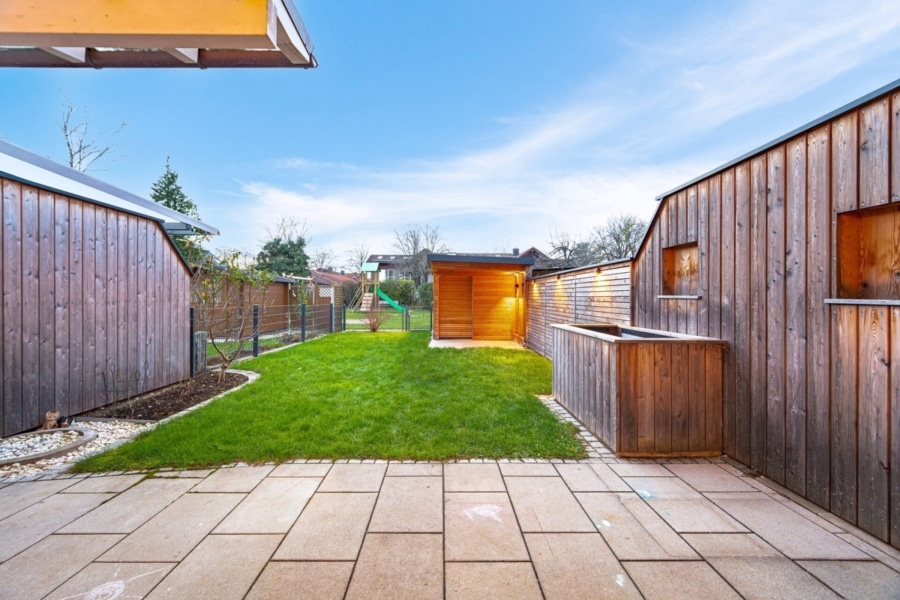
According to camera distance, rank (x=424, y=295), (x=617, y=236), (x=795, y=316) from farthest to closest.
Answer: (x=424, y=295) < (x=617, y=236) < (x=795, y=316)

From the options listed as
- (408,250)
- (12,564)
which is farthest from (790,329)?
(408,250)

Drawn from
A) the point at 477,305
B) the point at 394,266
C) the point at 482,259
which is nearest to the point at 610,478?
the point at 482,259

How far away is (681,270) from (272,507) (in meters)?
4.32

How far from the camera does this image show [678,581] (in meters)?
1.60

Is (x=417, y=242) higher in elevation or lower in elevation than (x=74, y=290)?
higher

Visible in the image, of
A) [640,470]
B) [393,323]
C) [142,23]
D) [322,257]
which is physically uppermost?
[322,257]

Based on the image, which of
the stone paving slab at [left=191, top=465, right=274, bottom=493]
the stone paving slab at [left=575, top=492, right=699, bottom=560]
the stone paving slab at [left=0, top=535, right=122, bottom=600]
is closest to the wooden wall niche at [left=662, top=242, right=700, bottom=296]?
the stone paving slab at [left=575, top=492, right=699, bottom=560]

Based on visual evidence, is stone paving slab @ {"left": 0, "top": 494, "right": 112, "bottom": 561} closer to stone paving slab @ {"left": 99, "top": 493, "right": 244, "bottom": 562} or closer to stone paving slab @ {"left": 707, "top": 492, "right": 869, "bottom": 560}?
stone paving slab @ {"left": 99, "top": 493, "right": 244, "bottom": 562}

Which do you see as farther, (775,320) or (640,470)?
(640,470)

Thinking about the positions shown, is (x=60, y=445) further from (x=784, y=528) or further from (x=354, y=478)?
(x=784, y=528)

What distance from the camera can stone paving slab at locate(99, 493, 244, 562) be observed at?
1774 mm

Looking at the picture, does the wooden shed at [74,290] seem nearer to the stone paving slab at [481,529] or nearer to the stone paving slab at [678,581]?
the stone paving slab at [481,529]

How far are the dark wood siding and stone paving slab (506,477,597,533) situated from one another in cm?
464

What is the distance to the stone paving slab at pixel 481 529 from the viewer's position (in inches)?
70.2
